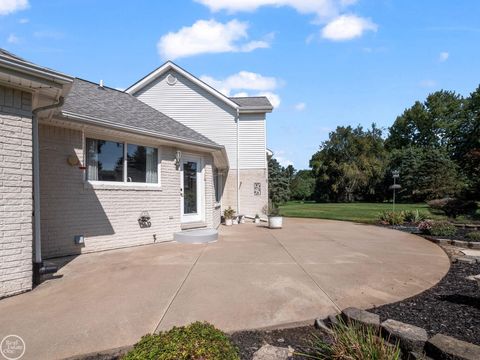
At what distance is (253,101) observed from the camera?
693 inches

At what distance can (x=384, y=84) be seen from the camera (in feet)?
44.2

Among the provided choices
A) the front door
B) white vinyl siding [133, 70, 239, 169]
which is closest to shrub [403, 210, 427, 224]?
white vinyl siding [133, 70, 239, 169]

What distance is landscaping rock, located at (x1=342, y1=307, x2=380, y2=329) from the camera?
3.05 metres

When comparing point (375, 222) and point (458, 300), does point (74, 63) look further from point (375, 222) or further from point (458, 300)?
point (375, 222)

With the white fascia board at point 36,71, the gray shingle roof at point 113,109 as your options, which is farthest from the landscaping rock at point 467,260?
the white fascia board at point 36,71

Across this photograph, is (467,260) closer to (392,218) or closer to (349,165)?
(392,218)

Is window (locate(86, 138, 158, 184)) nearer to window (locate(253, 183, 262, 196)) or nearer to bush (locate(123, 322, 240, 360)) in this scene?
bush (locate(123, 322, 240, 360))

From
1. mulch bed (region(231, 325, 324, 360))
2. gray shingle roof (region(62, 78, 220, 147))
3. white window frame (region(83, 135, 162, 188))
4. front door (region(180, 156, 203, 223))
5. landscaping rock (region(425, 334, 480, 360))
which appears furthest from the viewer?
front door (region(180, 156, 203, 223))

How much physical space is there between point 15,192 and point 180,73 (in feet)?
43.1

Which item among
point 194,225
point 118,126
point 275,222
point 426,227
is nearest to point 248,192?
point 275,222

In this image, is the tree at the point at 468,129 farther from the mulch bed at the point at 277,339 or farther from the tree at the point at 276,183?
the mulch bed at the point at 277,339

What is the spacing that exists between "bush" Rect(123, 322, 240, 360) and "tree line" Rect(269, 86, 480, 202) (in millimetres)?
30606

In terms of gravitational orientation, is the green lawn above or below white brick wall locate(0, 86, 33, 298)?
below

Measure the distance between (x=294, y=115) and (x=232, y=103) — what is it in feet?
27.4
